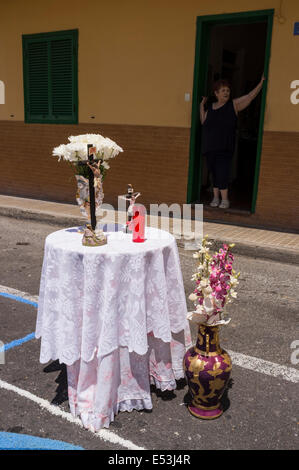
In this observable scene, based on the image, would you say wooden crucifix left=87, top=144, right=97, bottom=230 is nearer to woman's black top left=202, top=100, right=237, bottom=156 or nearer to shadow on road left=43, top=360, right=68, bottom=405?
shadow on road left=43, top=360, right=68, bottom=405

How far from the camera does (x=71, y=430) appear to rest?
8.76 ft

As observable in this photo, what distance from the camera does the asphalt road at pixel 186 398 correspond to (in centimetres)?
262

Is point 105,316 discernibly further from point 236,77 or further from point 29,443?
point 236,77

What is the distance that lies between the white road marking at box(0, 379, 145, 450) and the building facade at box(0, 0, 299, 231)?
549 centimetres

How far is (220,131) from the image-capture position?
7.85m

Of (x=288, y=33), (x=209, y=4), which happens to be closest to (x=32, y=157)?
(x=209, y=4)

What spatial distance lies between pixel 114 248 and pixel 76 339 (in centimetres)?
61

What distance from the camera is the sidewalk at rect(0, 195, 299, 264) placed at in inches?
251

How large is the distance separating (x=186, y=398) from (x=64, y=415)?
83cm

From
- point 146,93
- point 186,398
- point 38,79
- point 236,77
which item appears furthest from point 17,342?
point 236,77

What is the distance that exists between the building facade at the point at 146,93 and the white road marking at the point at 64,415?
18.0ft

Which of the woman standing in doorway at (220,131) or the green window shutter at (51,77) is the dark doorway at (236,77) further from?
the green window shutter at (51,77)
